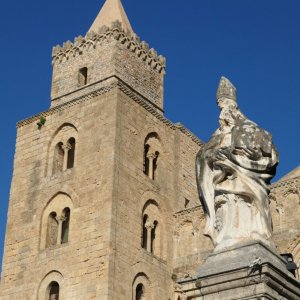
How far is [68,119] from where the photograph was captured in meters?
22.9

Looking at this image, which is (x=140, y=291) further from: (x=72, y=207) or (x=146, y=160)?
(x=146, y=160)

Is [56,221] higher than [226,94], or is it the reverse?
[56,221]

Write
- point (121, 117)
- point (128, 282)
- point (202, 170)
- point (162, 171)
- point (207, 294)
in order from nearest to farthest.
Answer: point (207, 294) < point (202, 170) < point (128, 282) < point (121, 117) < point (162, 171)

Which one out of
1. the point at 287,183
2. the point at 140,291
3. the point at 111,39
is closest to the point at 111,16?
the point at 111,39

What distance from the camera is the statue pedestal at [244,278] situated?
484 centimetres

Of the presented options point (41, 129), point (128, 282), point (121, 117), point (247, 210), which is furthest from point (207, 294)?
point (41, 129)

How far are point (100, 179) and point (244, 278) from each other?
636 inches

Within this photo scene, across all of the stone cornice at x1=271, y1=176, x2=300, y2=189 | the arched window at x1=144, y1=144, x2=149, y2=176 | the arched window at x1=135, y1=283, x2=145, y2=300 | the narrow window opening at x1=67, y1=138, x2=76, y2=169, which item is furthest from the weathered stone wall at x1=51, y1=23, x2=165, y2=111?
the arched window at x1=135, y1=283, x2=145, y2=300

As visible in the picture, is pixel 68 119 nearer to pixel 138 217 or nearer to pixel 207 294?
pixel 138 217

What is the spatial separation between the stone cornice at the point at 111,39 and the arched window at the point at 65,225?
538 centimetres

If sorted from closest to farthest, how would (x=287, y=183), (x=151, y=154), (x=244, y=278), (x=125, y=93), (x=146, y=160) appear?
1. (x=244, y=278)
2. (x=287, y=183)
3. (x=125, y=93)
4. (x=146, y=160)
5. (x=151, y=154)

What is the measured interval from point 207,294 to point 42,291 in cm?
1654

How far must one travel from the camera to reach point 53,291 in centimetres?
2098

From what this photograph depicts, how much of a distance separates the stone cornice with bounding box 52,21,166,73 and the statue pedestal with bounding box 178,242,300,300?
1848cm
